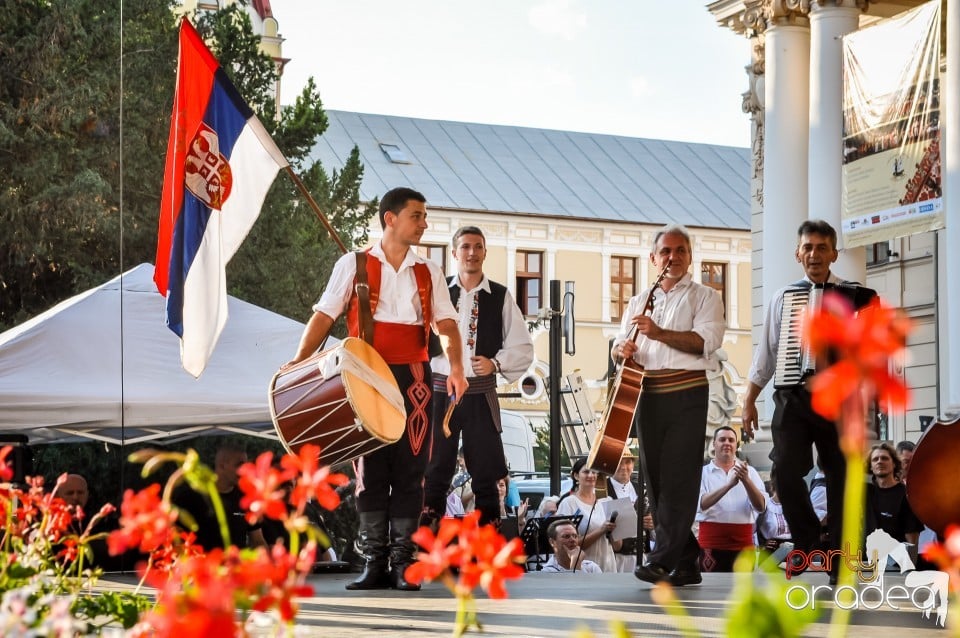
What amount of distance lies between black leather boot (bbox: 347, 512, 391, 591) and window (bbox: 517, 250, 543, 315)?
55.0 m

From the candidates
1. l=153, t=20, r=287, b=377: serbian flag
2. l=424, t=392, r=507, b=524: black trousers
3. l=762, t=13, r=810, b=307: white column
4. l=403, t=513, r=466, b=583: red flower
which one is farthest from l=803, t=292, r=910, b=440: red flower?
l=762, t=13, r=810, b=307: white column

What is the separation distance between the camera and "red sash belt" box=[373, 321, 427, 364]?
777cm

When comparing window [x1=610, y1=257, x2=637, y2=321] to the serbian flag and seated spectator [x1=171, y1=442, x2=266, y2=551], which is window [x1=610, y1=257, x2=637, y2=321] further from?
the serbian flag

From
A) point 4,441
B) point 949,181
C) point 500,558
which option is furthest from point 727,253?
point 500,558

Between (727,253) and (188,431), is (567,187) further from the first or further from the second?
(188,431)

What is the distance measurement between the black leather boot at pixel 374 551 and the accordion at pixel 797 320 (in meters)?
2.11

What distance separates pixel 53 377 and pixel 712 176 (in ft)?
192

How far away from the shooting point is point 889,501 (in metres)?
10.7

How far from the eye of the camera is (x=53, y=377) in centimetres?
1191

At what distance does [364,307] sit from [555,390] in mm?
11921

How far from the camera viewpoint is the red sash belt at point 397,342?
7.77m

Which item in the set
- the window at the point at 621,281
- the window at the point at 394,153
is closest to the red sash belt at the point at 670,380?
the window at the point at 394,153

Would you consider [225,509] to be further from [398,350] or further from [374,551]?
[398,350]

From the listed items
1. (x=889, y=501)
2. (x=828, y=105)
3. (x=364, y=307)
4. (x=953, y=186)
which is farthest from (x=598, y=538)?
(x=828, y=105)
